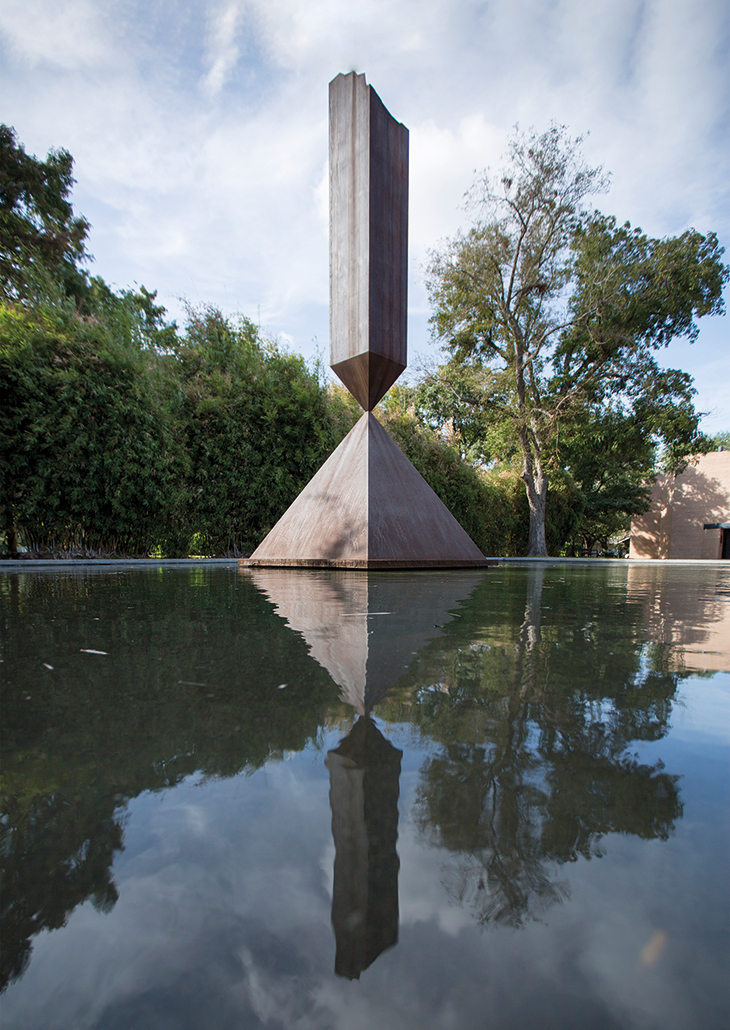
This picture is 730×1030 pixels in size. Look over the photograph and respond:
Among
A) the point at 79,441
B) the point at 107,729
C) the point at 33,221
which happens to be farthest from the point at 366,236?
the point at 33,221

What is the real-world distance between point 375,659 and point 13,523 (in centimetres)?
698

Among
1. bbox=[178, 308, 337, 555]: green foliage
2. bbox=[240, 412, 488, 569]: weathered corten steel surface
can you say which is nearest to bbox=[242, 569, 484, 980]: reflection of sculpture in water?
bbox=[240, 412, 488, 569]: weathered corten steel surface

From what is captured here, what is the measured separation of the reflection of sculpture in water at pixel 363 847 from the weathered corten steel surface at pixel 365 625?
0.17 metres

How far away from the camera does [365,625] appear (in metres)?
1.53

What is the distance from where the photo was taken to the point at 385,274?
577cm

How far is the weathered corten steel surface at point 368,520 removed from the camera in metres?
4.59

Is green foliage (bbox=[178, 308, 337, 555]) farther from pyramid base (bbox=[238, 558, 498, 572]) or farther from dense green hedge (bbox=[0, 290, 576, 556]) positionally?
pyramid base (bbox=[238, 558, 498, 572])

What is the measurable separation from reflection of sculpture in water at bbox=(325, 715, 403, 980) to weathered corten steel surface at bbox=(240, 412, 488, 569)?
3.78 meters

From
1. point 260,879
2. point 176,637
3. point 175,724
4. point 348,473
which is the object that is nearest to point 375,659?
point 175,724

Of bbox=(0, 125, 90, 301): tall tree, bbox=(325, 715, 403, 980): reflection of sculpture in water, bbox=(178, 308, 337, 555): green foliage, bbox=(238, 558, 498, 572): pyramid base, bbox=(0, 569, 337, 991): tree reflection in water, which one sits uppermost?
bbox=(0, 125, 90, 301): tall tree

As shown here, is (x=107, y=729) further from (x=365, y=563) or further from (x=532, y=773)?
(x=365, y=563)

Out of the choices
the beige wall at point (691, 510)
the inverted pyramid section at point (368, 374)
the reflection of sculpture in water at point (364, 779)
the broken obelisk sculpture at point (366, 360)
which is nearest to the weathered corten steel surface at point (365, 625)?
the reflection of sculpture in water at point (364, 779)

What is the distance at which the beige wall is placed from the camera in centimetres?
2345

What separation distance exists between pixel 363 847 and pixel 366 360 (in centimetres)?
563
